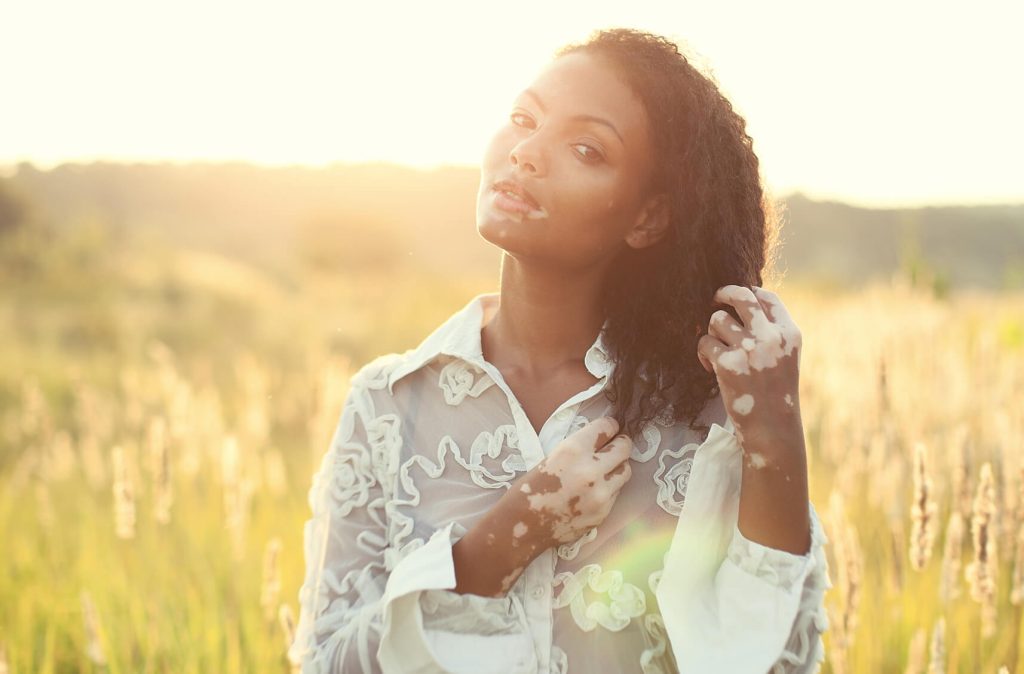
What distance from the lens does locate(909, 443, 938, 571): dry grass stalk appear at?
206 centimetres

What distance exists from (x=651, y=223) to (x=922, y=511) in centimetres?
93

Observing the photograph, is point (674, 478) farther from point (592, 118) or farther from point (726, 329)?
point (592, 118)

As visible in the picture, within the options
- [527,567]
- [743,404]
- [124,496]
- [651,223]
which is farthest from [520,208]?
[124,496]

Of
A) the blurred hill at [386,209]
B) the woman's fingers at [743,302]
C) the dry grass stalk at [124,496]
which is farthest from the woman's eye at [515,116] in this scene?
the blurred hill at [386,209]

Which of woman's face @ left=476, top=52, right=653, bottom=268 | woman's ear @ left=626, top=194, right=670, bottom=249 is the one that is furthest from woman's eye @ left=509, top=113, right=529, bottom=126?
woman's ear @ left=626, top=194, right=670, bottom=249

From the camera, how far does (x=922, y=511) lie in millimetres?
2117

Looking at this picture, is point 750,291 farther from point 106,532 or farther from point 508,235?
point 106,532

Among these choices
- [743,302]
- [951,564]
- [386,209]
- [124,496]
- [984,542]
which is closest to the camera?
[743,302]

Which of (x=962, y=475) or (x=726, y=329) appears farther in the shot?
(x=962, y=475)

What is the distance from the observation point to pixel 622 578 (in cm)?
183

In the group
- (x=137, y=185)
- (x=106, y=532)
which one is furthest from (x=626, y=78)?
(x=137, y=185)

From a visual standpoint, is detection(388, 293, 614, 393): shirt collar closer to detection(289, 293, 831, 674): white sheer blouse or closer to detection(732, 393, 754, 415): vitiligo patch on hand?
detection(289, 293, 831, 674): white sheer blouse

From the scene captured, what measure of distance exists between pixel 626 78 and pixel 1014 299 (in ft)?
35.7

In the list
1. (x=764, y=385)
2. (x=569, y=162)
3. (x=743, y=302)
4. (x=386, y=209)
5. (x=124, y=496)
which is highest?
(x=569, y=162)
